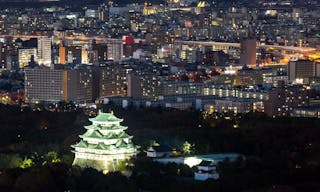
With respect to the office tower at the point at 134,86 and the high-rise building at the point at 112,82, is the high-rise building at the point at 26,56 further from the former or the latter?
the office tower at the point at 134,86

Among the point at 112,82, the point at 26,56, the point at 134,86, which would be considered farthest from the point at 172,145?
the point at 26,56

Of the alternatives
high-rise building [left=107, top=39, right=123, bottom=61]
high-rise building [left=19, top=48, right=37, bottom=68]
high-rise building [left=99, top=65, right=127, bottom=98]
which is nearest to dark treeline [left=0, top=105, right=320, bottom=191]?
high-rise building [left=99, top=65, right=127, bottom=98]

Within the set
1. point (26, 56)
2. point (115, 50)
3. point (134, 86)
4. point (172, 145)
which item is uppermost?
point (115, 50)

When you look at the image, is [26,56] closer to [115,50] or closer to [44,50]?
[44,50]

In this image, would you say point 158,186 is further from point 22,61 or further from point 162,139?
point 22,61

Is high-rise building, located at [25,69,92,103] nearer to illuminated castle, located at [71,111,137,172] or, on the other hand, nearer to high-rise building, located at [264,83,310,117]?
high-rise building, located at [264,83,310,117]

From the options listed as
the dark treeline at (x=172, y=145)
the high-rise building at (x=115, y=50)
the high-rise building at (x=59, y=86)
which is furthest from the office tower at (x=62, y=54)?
the dark treeline at (x=172, y=145)
